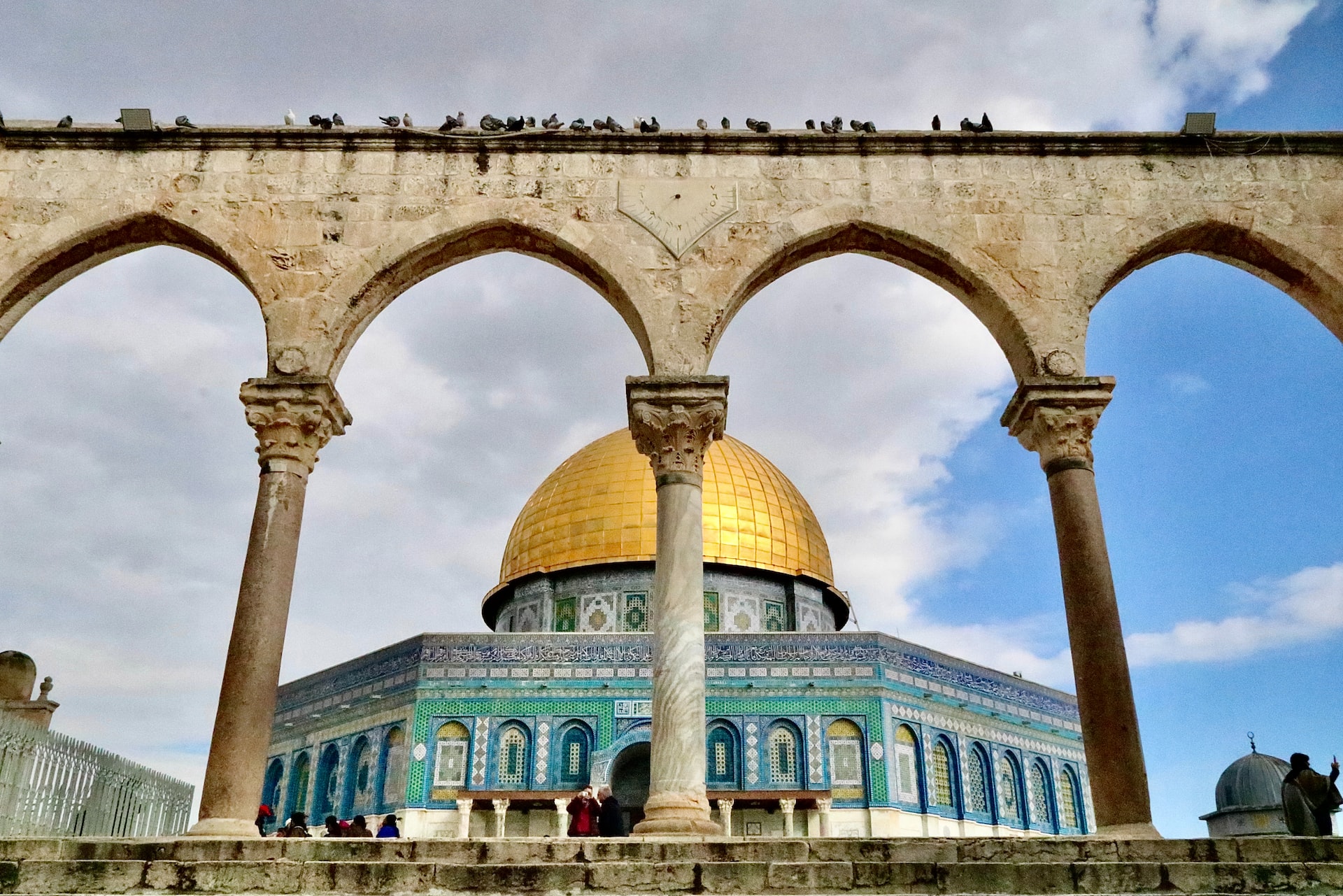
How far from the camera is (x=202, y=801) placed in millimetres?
7297

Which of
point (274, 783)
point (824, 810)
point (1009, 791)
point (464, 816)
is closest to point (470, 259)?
point (464, 816)

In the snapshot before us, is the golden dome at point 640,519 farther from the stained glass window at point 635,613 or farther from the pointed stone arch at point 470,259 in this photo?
the pointed stone arch at point 470,259

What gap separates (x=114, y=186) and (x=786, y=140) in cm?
589

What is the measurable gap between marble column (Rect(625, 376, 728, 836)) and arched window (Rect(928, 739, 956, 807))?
49.6 feet

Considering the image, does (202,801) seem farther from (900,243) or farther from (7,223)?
(900,243)

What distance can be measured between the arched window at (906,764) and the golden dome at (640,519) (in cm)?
509

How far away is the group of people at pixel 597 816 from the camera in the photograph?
8.61 m

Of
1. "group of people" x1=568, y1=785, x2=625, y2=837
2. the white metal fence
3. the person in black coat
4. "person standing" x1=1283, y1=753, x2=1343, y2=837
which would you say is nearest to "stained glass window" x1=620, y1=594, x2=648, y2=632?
the white metal fence

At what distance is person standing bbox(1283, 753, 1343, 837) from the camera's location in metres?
7.68

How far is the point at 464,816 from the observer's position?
19844 mm

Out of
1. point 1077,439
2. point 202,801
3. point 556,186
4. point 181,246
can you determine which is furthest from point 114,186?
point 1077,439

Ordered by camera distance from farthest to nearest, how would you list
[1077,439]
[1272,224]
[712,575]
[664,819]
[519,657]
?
[712,575]
[519,657]
[1272,224]
[1077,439]
[664,819]

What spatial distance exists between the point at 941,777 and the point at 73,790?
Result: 667 inches

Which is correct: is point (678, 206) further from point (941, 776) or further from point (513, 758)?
point (941, 776)
